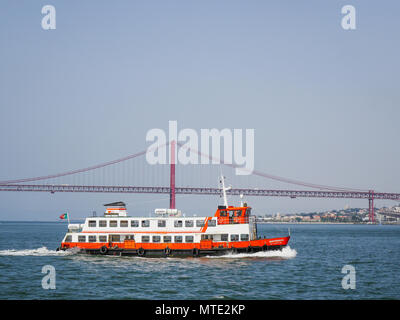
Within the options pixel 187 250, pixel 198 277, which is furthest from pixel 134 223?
pixel 198 277

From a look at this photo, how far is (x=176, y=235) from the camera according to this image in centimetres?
4356

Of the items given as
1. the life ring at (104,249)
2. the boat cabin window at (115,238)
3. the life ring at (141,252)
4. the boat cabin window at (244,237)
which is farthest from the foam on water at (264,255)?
the life ring at (104,249)

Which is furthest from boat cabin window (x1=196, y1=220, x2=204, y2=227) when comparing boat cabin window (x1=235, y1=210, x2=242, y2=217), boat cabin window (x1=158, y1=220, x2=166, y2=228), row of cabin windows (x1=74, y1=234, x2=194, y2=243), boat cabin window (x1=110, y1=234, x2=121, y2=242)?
boat cabin window (x1=110, y1=234, x2=121, y2=242)

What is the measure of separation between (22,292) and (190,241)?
1767 centimetres

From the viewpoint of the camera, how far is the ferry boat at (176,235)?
43.3 meters

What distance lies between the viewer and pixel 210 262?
40.4 m

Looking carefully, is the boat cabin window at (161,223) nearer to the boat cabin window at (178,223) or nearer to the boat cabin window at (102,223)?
the boat cabin window at (178,223)

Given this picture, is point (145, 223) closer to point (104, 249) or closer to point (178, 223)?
point (178, 223)

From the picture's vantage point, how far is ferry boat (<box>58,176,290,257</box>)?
43.3 meters

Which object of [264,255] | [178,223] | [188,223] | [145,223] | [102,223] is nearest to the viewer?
[188,223]
